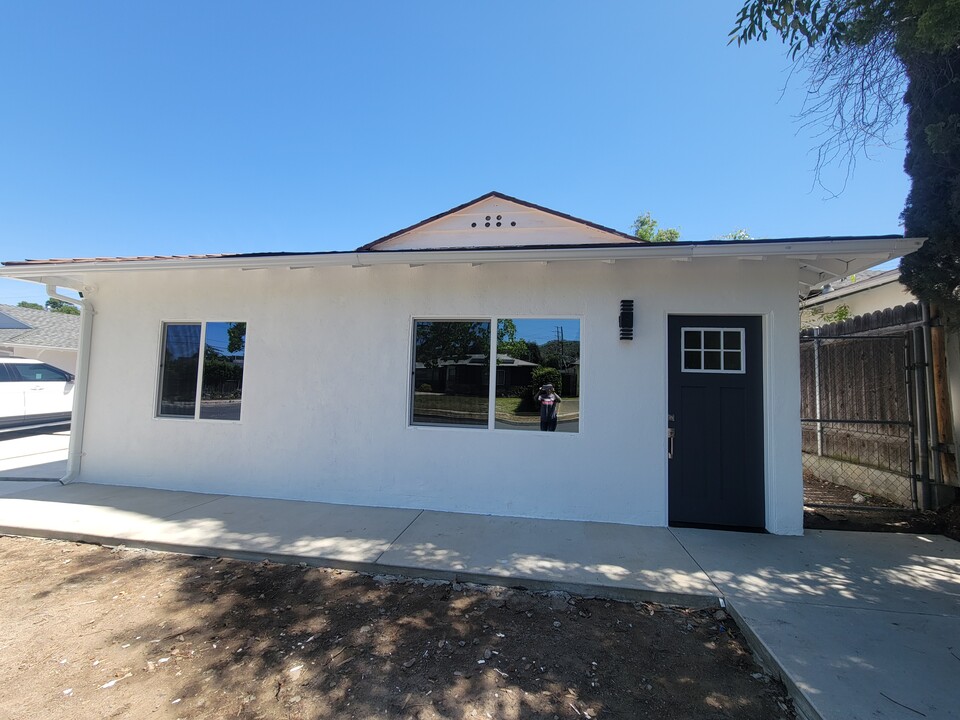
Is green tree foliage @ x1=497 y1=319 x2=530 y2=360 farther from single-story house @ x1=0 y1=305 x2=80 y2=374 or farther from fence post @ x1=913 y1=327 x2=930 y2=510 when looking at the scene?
single-story house @ x1=0 y1=305 x2=80 y2=374

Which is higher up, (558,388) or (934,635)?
(558,388)

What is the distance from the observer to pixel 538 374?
5219mm

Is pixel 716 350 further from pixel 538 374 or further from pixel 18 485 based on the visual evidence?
pixel 18 485

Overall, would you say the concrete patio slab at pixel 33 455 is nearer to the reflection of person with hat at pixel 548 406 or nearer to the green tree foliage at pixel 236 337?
the green tree foliage at pixel 236 337

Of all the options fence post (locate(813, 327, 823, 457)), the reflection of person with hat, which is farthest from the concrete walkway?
fence post (locate(813, 327, 823, 457))

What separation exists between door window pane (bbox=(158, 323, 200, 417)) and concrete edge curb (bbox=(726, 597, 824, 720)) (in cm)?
652

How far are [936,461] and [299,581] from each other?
687 cm

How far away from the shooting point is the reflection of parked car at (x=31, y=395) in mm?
10414

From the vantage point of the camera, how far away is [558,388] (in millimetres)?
5156

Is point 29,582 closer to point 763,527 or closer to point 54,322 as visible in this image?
point 763,527

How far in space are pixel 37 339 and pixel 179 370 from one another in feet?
51.7

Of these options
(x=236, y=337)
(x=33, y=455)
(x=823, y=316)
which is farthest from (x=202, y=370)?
(x=823, y=316)

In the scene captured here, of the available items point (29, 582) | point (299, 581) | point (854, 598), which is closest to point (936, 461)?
point (854, 598)

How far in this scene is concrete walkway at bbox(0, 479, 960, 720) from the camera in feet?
8.14
